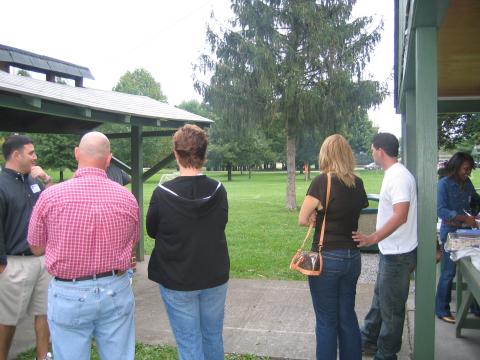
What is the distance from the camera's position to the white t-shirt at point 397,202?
3342 mm

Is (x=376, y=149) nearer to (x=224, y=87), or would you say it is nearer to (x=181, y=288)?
(x=181, y=288)

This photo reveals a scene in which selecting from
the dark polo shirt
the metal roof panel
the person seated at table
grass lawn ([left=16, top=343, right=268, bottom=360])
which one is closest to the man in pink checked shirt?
the dark polo shirt

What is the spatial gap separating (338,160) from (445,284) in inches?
91.3

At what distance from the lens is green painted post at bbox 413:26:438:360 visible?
3.09 meters

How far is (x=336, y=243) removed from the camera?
320 cm

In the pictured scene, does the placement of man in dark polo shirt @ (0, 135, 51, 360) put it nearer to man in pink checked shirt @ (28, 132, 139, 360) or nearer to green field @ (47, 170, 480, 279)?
man in pink checked shirt @ (28, 132, 139, 360)

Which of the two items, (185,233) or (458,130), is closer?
(185,233)

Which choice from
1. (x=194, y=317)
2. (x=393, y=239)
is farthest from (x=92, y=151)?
(x=393, y=239)

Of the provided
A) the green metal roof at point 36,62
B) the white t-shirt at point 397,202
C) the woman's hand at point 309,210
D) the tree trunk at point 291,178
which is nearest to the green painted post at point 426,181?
the white t-shirt at point 397,202

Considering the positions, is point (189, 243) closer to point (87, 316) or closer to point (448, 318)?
point (87, 316)

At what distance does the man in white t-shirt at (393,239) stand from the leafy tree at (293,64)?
539 inches

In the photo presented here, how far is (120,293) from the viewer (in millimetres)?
2621

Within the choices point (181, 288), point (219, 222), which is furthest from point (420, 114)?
point (181, 288)

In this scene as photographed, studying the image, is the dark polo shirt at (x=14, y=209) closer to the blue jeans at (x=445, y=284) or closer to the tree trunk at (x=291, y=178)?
the blue jeans at (x=445, y=284)
